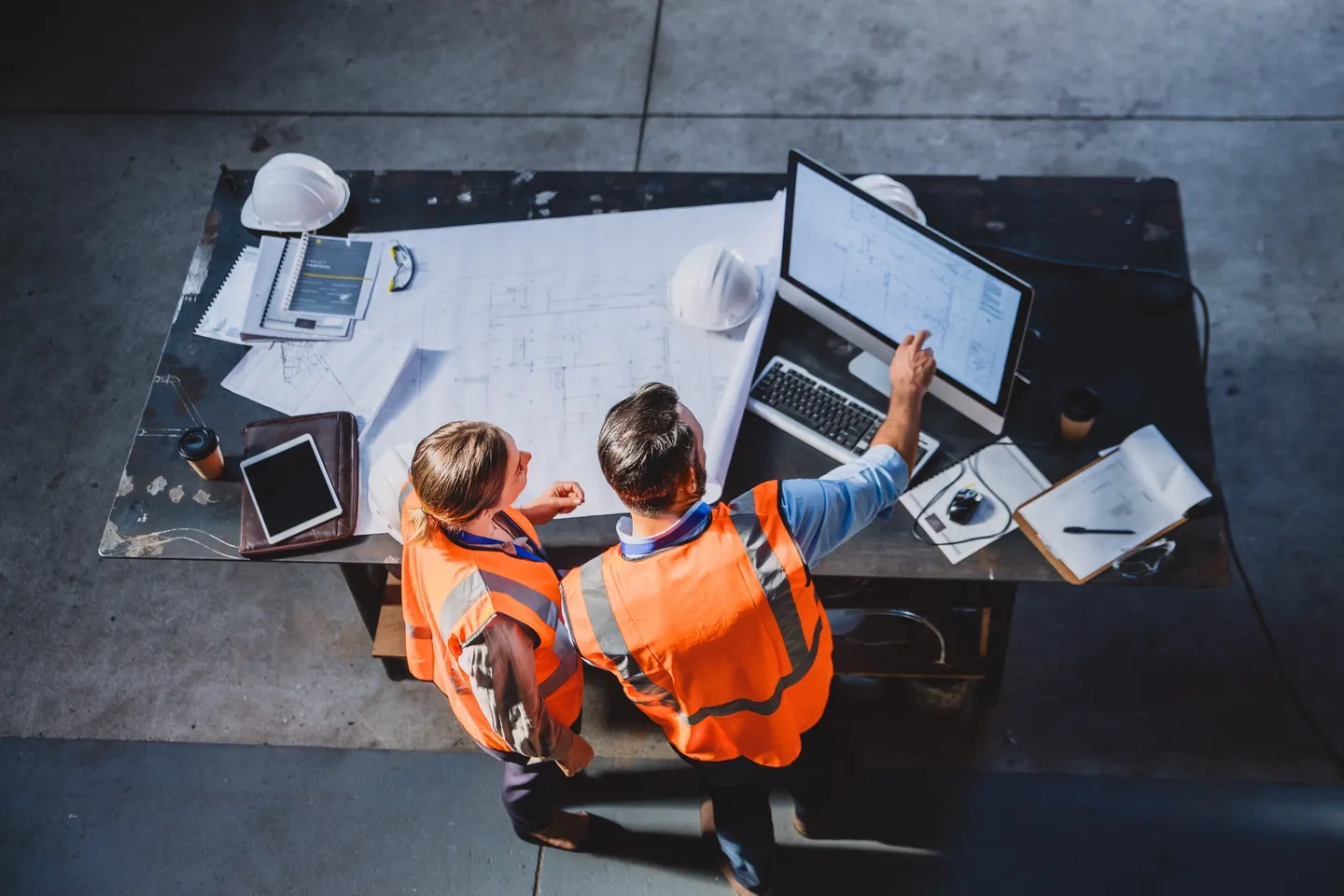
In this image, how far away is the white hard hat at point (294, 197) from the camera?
300 cm

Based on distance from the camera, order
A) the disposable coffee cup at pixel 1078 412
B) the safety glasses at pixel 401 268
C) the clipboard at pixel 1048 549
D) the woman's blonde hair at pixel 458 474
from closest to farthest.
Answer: the woman's blonde hair at pixel 458 474 < the clipboard at pixel 1048 549 < the disposable coffee cup at pixel 1078 412 < the safety glasses at pixel 401 268

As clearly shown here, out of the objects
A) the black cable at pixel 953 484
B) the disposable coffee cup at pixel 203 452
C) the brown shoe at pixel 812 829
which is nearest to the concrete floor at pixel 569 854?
the brown shoe at pixel 812 829

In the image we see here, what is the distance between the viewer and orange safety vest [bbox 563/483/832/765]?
193cm

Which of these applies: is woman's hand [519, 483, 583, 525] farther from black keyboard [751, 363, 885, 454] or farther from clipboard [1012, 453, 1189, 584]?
clipboard [1012, 453, 1189, 584]

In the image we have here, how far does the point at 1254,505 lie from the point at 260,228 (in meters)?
3.01

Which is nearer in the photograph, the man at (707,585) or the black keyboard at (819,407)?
the man at (707,585)

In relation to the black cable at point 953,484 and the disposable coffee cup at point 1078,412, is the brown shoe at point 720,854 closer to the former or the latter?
the black cable at point 953,484

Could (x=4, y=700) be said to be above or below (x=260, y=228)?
below

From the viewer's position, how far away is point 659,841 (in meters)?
3.01

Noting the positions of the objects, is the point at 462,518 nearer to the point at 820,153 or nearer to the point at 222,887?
the point at 222,887

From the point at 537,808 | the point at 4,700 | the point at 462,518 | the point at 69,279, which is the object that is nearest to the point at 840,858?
the point at 537,808

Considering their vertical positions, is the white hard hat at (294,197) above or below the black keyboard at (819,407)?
above

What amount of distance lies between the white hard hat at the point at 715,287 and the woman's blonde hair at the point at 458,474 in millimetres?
795

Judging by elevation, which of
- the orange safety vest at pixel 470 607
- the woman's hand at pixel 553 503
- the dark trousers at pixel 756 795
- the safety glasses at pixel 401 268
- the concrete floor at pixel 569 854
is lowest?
the concrete floor at pixel 569 854
